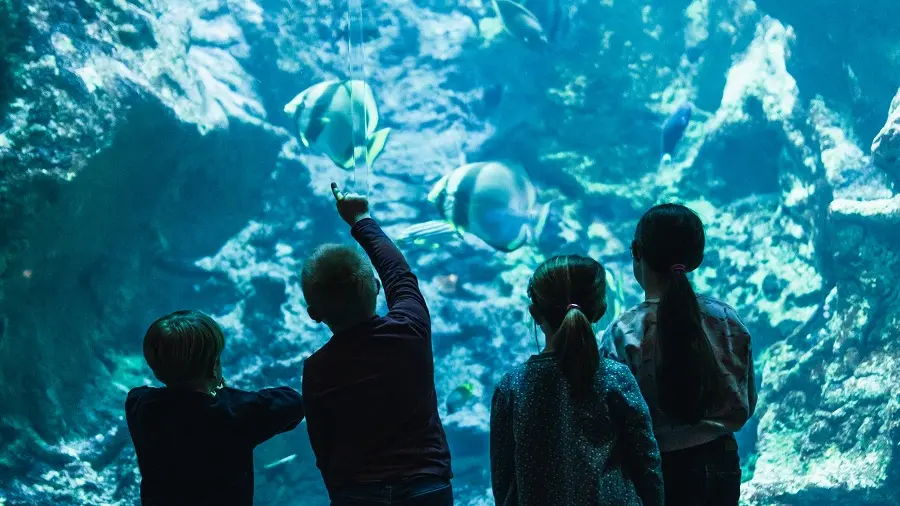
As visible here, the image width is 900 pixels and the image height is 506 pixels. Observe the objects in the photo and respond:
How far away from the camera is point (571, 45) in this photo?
29.1 ft

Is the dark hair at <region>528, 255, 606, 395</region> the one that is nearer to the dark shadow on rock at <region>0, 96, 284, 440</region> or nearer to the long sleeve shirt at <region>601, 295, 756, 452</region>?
the long sleeve shirt at <region>601, 295, 756, 452</region>

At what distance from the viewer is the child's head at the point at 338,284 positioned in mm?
1624

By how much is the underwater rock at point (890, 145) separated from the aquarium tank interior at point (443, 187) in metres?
0.04

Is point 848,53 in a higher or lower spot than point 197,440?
higher

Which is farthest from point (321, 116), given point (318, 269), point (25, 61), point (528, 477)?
point (528, 477)

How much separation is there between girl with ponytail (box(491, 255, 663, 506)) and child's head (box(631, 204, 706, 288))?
0.93ft

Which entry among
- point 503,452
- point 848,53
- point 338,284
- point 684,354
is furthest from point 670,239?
point 848,53

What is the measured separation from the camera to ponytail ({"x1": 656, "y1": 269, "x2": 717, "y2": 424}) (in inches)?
63.6

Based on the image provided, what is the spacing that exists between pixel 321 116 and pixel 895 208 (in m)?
5.86

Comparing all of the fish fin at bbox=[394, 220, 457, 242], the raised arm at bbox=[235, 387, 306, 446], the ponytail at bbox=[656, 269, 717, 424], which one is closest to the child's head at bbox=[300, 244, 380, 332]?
the raised arm at bbox=[235, 387, 306, 446]

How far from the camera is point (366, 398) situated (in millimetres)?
1604

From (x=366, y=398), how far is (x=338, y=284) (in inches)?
11.9

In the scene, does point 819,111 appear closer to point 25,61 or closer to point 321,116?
point 321,116

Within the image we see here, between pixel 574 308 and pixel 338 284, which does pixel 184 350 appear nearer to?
pixel 338 284
